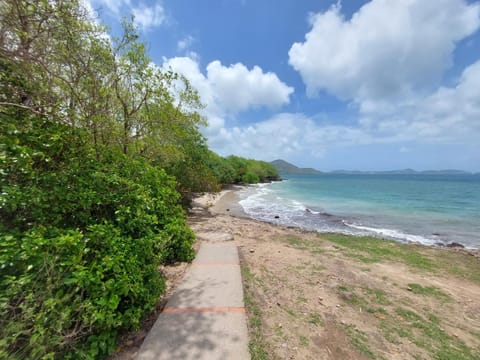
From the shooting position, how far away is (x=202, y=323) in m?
2.90

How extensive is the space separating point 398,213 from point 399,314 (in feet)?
63.2

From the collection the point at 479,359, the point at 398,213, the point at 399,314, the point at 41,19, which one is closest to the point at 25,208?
the point at 41,19

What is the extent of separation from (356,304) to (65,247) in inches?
206

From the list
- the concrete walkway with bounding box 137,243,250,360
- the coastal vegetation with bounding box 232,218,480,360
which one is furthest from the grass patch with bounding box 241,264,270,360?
the concrete walkway with bounding box 137,243,250,360

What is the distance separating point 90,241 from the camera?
2490mm

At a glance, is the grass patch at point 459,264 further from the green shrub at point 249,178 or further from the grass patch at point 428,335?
the green shrub at point 249,178

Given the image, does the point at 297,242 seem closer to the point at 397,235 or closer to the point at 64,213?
the point at 397,235

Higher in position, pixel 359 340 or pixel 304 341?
pixel 304 341

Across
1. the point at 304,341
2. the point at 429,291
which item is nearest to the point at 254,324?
the point at 304,341

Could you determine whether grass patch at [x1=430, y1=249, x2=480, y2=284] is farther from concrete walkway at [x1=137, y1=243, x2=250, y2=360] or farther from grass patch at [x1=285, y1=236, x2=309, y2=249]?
concrete walkway at [x1=137, y1=243, x2=250, y2=360]

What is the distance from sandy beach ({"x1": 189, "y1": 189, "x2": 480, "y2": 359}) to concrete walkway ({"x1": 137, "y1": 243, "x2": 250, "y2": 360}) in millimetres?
276

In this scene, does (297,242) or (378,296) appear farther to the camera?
(297,242)

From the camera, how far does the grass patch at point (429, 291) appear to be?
5109mm

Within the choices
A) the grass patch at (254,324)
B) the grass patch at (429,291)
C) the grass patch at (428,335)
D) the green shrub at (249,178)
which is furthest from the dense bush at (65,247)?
the green shrub at (249,178)
